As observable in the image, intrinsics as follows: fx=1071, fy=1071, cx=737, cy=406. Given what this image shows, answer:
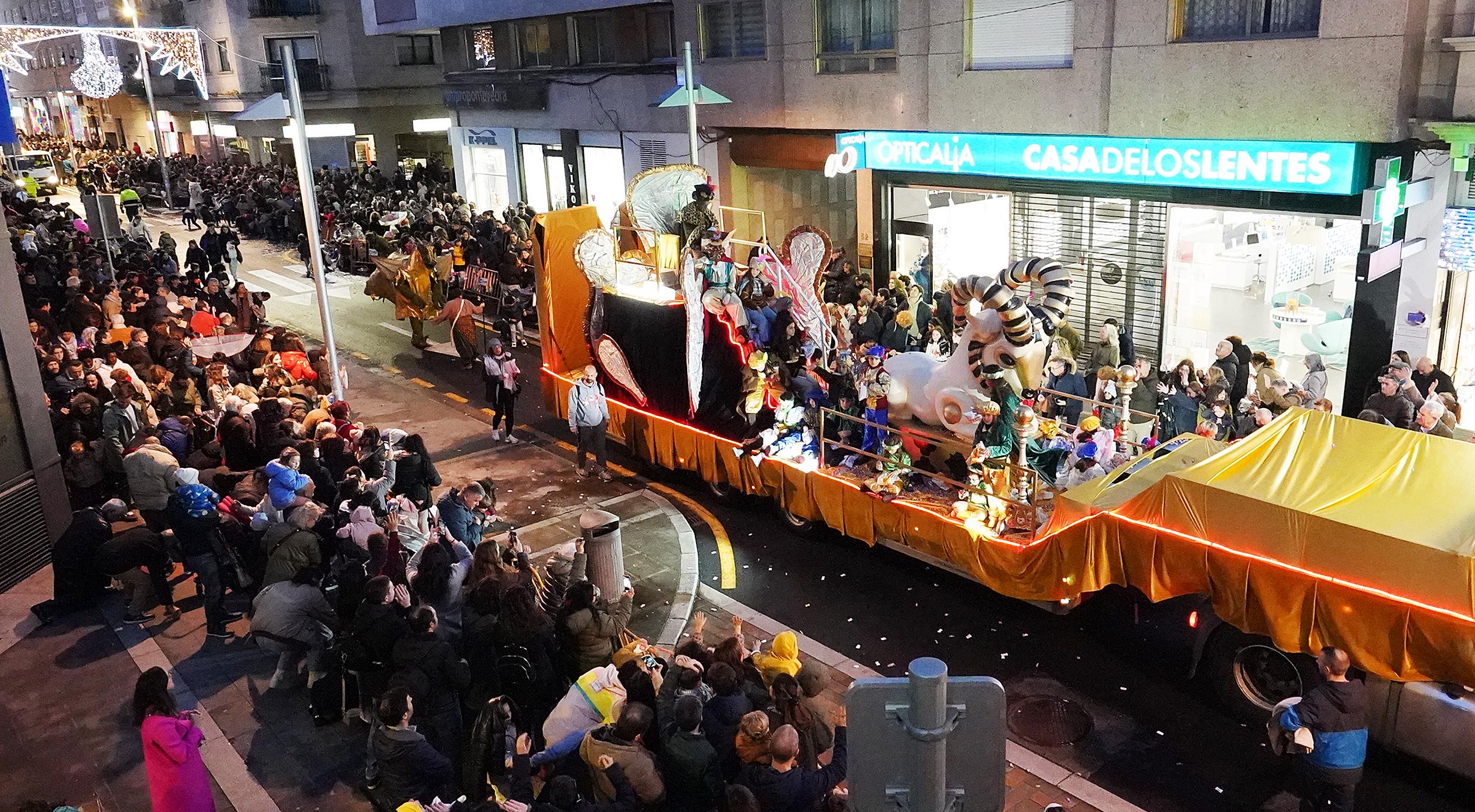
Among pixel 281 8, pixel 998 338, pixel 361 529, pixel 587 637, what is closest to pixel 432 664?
pixel 587 637

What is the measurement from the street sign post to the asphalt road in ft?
15.0

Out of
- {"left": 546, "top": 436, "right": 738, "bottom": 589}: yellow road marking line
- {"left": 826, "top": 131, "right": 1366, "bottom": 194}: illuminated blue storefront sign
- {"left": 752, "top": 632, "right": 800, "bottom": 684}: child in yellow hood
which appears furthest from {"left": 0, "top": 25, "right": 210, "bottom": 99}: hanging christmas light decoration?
{"left": 752, "top": 632, "right": 800, "bottom": 684}: child in yellow hood

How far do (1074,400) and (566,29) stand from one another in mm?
20928

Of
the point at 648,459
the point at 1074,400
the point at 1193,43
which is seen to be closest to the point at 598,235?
the point at 648,459

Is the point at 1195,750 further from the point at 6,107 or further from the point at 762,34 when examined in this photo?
the point at 762,34

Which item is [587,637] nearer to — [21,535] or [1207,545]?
[1207,545]

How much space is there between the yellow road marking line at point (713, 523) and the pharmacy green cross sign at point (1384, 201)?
896 cm

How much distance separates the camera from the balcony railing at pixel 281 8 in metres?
48.2

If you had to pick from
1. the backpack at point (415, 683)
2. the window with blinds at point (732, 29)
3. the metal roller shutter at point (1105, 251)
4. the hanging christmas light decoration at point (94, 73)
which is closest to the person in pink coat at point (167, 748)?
the backpack at point (415, 683)

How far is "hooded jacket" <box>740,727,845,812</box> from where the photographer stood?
19.6 feet

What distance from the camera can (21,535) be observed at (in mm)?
12031

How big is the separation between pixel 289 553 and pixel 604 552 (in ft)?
9.00

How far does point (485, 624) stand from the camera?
7.80 meters

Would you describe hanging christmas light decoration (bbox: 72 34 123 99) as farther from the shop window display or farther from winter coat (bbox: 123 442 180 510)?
the shop window display
